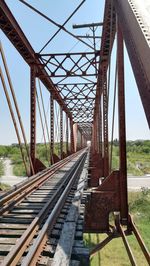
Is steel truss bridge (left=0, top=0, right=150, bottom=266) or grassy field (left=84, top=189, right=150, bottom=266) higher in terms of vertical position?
steel truss bridge (left=0, top=0, right=150, bottom=266)

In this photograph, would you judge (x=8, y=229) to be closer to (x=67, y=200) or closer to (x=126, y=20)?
(x=67, y=200)

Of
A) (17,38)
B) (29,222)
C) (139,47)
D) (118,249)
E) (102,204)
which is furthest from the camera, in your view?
(118,249)

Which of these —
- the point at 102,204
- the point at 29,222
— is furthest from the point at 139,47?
the point at 102,204

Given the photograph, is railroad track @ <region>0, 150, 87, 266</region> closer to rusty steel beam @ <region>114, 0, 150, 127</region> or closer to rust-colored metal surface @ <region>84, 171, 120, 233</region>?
rust-colored metal surface @ <region>84, 171, 120, 233</region>

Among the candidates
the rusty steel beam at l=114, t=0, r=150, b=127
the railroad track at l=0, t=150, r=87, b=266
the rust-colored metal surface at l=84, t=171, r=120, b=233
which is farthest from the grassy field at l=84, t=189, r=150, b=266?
the rusty steel beam at l=114, t=0, r=150, b=127

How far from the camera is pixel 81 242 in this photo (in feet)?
13.9

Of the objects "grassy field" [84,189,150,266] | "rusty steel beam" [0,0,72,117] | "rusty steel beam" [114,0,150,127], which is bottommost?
"grassy field" [84,189,150,266]

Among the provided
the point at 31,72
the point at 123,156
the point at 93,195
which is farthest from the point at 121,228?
the point at 31,72

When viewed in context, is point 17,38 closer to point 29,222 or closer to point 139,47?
point 29,222

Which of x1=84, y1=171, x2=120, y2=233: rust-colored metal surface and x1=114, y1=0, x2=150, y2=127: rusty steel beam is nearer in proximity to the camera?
x1=114, y1=0, x2=150, y2=127: rusty steel beam

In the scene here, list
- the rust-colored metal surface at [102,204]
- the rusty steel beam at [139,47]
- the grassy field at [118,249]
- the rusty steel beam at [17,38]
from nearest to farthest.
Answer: the rusty steel beam at [139,47], the rust-colored metal surface at [102,204], the rusty steel beam at [17,38], the grassy field at [118,249]

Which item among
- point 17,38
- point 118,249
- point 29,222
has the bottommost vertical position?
point 118,249

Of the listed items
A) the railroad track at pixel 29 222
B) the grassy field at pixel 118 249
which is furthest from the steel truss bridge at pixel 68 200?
the grassy field at pixel 118 249

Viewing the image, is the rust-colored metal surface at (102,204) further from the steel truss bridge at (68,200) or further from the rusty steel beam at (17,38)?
the rusty steel beam at (17,38)
